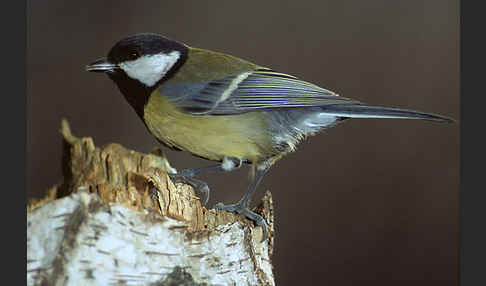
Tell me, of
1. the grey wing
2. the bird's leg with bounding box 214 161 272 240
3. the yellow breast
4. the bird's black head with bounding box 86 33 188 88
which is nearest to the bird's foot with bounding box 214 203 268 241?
the bird's leg with bounding box 214 161 272 240

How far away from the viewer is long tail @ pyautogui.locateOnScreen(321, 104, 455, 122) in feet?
4.31

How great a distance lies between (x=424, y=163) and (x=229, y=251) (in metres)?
0.62

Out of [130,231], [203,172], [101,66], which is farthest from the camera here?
[203,172]

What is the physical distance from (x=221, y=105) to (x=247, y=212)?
281mm

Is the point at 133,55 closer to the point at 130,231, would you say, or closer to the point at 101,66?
the point at 101,66

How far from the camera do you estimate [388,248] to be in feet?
4.94

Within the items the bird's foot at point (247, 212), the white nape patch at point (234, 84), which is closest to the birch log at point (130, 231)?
the bird's foot at point (247, 212)

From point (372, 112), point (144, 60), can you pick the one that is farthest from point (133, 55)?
point (372, 112)

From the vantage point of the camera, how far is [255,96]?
1347 mm

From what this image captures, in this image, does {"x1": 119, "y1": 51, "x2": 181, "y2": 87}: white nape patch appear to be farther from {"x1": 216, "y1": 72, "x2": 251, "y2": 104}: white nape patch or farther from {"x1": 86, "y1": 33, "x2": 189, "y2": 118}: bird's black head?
{"x1": 216, "y1": 72, "x2": 251, "y2": 104}: white nape patch

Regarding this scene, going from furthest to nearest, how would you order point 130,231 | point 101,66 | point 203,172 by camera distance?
point 203,172, point 101,66, point 130,231

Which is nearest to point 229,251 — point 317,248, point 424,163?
point 317,248

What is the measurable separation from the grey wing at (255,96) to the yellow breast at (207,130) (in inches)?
0.8

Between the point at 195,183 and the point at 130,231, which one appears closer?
the point at 130,231
